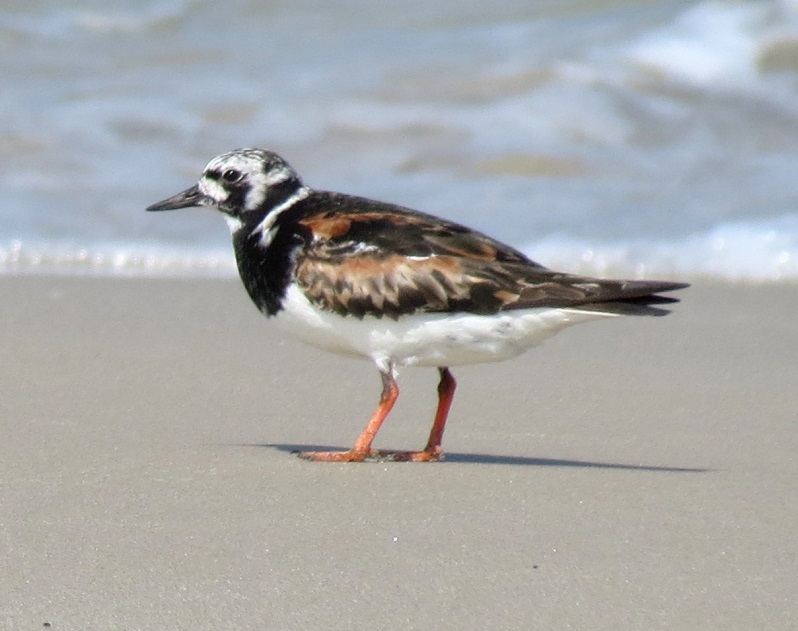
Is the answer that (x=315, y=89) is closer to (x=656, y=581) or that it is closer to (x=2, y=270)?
(x=2, y=270)

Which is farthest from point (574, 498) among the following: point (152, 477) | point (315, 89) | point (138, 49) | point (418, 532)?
point (138, 49)

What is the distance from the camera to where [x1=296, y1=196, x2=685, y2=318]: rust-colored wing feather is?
4457mm

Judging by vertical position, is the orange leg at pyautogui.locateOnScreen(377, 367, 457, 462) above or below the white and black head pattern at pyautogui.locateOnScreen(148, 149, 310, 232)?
below

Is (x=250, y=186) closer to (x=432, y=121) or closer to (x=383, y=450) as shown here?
(x=383, y=450)

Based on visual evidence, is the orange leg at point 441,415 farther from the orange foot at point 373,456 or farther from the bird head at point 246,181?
the bird head at point 246,181

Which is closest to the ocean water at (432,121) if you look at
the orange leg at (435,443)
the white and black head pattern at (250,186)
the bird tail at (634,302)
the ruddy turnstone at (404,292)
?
the white and black head pattern at (250,186)

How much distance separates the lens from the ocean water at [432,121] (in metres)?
9.09

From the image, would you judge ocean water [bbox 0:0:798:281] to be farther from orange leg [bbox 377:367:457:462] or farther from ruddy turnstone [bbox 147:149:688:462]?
ruddy turnstone [bbox 147:149:688:462]

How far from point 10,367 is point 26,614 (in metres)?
2.93

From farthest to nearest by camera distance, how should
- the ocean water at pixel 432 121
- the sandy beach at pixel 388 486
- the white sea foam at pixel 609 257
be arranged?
the ocean water at pixel 432 121, the white sea foam at pixel 609 257, the sandy beach at pixel 388 486

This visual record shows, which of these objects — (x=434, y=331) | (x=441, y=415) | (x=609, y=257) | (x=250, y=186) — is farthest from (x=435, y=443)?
(x=609, y=257)

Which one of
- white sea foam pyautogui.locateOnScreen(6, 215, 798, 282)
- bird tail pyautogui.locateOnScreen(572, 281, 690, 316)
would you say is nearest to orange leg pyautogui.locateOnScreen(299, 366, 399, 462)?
bird tail pyautogui.locateOnScreen(572, 281, 690, 316)

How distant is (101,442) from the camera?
15.7 ft

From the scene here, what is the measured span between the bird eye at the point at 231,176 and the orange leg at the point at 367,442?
32.7 inches
